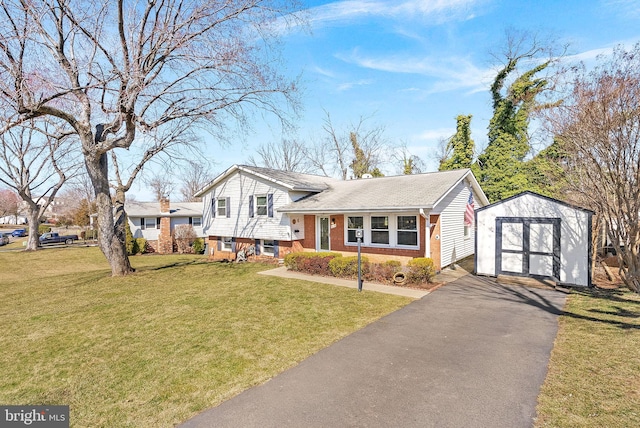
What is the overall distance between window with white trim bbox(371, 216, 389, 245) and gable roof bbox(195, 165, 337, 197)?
451 cm

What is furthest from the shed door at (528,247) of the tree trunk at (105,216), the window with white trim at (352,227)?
the tree trunk at (105,216)

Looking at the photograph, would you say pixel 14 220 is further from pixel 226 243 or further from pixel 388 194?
pixel 388 194

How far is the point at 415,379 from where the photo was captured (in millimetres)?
4754

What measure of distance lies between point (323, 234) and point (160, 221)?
18.3 metres

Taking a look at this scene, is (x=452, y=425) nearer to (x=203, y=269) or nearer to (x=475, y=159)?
(x=203, y=269)

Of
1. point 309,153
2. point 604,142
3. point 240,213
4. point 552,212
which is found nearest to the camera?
point 604,142

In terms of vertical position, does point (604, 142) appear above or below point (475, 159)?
below

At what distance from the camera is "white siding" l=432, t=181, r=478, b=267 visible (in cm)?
1367

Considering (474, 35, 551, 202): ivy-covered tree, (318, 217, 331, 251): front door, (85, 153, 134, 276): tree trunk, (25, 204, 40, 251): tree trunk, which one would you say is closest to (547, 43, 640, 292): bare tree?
(318, 217, 331, 251): front door

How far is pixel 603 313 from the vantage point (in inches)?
298

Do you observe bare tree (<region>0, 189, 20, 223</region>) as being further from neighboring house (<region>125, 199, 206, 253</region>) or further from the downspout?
the downspout

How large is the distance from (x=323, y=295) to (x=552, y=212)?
821 centimetres

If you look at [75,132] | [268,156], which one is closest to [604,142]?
[75,132]

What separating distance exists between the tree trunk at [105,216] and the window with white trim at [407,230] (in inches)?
484
